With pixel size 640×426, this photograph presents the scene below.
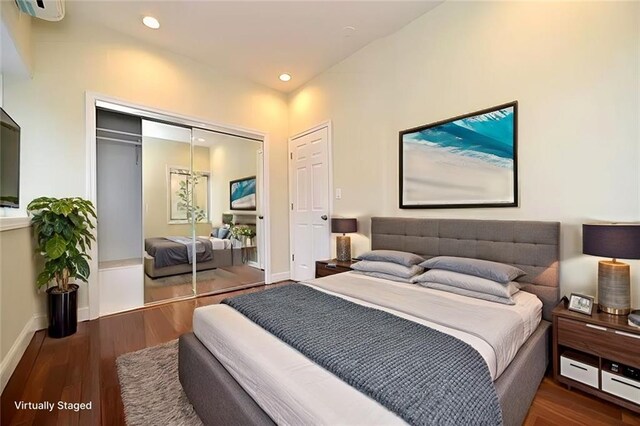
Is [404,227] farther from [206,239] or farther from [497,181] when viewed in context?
[206,239]

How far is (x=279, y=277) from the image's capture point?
14.7 ft

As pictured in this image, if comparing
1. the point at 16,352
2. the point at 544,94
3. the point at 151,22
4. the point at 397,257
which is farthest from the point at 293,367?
the point at 151,22

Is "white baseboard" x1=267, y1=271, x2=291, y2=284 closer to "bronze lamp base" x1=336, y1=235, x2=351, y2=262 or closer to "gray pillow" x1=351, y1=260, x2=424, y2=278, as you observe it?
"bronze lamp base" x1=336, y1=235, x2=351, y2=262

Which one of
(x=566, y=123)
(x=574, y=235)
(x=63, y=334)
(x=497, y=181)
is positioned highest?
(x=566, y=123)

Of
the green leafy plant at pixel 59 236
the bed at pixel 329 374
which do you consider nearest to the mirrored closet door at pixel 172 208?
the green leafy plant at pixel 59 236

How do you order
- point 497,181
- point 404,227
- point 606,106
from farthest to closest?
point 404,227 < point 497,181 < point 606,106

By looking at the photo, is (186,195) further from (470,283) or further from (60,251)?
(470,283)

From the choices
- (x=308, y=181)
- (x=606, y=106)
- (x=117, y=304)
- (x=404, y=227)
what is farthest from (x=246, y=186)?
(x=606, y=106)

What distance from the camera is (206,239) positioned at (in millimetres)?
4031

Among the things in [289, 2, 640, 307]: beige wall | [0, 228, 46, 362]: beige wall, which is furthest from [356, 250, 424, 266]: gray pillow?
[0, 228, 46, 362]: beige wall

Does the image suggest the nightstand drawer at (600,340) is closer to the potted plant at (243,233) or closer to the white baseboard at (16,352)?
the white baseboard at (16,352)

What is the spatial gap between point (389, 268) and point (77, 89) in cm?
355

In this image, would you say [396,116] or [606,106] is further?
[396,116]

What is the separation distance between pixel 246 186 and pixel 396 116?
2408 millimetres
